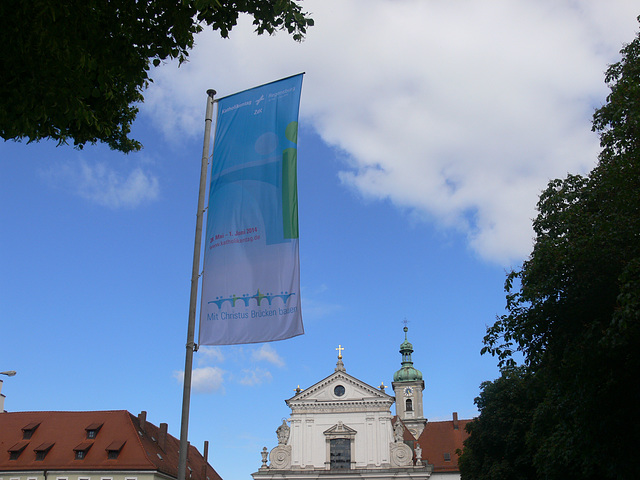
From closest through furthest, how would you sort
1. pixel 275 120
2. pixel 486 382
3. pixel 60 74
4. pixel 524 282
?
1. pixel 60 74
2. pixel 275 120
3. pixel 524 282
4. pixel 486 382

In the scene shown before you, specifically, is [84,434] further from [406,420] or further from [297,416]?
[406,420]

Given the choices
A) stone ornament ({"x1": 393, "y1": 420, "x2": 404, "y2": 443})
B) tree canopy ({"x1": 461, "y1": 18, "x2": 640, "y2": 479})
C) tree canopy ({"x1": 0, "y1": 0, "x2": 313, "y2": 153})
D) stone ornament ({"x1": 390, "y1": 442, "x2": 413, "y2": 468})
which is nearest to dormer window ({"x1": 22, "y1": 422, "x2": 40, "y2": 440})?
stone ornament ({"x1": 390, "y1": 442, "x2": 413, "y2": 468})

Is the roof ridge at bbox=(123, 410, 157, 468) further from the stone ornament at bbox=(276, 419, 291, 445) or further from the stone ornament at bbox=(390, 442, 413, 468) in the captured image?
the stone ornament at bbox=(390, 442, 413, 468)

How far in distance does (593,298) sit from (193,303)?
38.3 ft

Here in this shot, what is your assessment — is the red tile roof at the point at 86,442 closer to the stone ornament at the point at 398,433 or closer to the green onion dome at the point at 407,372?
the stone ornament at the point at 398,433

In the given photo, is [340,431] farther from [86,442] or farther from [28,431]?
[28,431]

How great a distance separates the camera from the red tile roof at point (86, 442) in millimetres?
46344

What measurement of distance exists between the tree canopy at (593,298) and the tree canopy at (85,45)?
9.78m

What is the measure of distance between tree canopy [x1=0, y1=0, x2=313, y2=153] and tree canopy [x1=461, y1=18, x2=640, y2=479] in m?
9.78

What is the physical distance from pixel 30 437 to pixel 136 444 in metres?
9.41

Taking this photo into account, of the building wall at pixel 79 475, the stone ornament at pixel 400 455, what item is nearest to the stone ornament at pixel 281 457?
the stone ornament at pixel 400 455

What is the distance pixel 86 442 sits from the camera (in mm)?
48312

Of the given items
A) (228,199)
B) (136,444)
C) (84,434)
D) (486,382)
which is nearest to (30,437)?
(84,434)

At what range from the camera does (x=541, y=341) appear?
17578 millimetres
